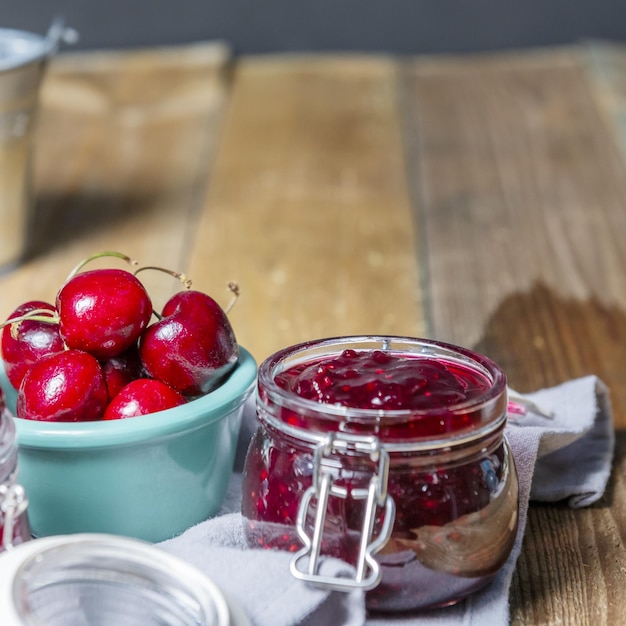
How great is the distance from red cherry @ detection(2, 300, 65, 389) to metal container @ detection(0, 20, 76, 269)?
74cm

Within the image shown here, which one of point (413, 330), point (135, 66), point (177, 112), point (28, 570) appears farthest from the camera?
point (135, 66)

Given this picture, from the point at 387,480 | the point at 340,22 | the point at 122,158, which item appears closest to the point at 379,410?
the point at 387,480

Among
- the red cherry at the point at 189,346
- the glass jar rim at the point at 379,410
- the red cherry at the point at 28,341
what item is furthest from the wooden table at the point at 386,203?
the red cherry at the point at 28,341

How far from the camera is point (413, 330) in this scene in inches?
45.9

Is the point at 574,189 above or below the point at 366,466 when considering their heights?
below

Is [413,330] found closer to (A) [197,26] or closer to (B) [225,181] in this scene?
(B) [225,181]

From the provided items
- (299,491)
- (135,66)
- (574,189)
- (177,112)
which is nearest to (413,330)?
(299,491)

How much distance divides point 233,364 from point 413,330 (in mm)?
492

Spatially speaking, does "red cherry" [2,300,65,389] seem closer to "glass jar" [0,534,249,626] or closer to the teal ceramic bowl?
the teal ceramic bowl

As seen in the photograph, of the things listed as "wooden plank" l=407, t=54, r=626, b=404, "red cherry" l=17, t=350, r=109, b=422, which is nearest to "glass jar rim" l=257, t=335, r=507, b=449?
"red cherry" l=17, t=350, r=109, b=422

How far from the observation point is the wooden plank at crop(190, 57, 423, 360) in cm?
125

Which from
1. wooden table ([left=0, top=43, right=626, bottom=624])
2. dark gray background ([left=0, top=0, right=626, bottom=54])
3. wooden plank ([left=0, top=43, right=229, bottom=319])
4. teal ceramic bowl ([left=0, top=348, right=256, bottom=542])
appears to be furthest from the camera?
dark gray background ([left=0, top=0, right=626, bottom=54])

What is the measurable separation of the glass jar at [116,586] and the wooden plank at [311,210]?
0.56m

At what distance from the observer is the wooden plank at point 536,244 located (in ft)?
2.28
